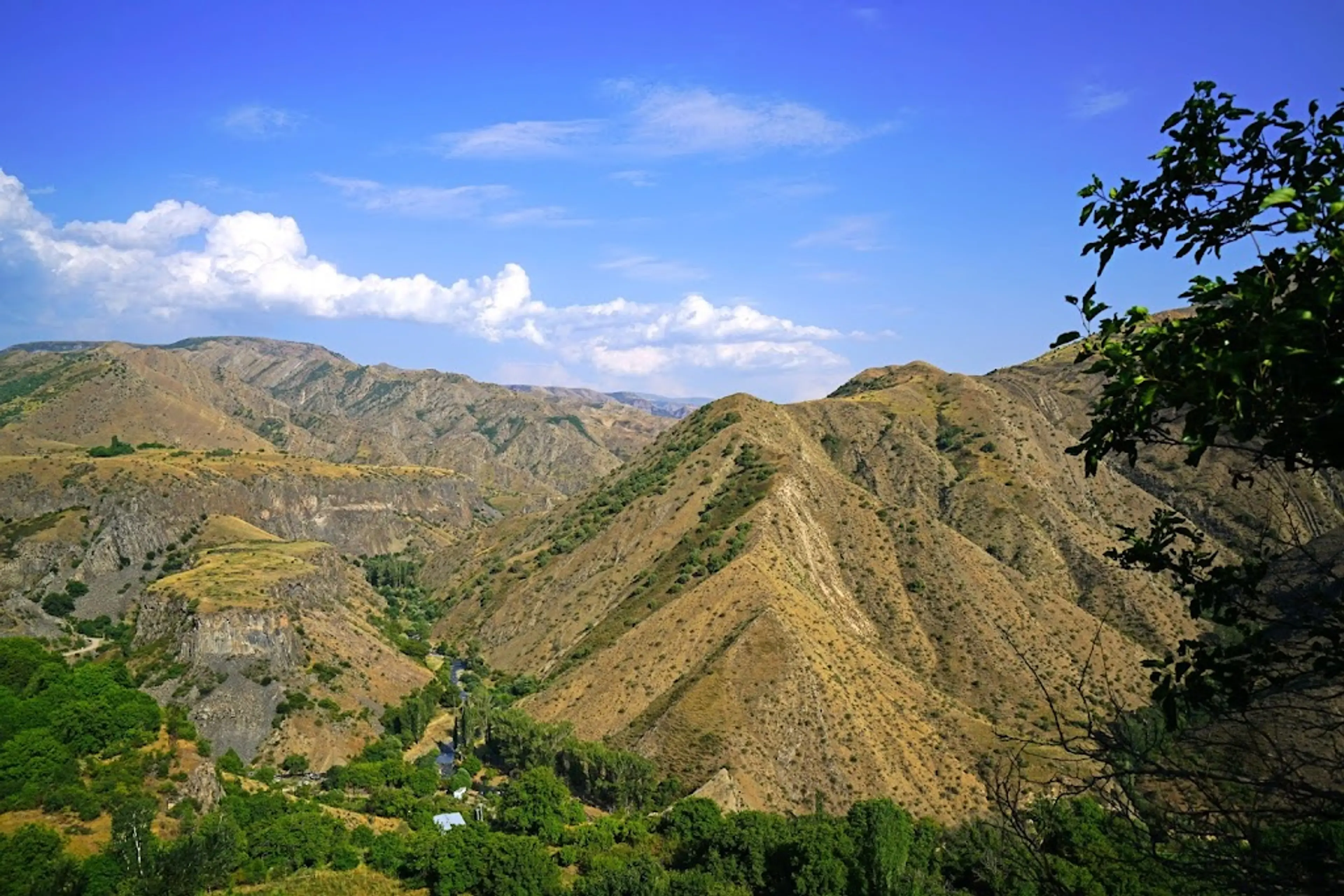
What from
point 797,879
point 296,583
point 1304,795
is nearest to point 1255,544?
point 1304,795

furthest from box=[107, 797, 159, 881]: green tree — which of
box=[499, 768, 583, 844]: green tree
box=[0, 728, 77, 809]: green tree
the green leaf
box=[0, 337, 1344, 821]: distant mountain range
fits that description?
the green leaf

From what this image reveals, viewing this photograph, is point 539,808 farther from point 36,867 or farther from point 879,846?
point 36,867

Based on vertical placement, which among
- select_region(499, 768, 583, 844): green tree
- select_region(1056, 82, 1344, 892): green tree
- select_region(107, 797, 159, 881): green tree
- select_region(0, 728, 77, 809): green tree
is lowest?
select_region(499, 768, 583, 844): green tree

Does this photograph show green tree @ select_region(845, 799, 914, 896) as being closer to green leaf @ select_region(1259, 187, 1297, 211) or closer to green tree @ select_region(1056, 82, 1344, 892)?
green tree @ select_region(1056, 82, 1344, 892)

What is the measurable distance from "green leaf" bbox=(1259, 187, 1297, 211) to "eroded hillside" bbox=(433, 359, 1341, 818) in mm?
41984

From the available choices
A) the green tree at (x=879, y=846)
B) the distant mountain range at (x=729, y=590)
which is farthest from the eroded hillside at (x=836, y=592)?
the green tree at (x=879, y=846)

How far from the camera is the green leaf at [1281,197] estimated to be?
6.22 metres

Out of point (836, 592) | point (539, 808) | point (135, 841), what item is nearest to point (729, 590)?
point (836, 592)

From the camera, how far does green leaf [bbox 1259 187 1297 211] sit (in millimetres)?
6223

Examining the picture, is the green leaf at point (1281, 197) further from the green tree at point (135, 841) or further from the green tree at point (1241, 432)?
the green tree at point (135, 841)

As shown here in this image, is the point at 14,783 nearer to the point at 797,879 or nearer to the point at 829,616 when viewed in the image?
the point at 797,879

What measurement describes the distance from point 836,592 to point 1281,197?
93.5 meters

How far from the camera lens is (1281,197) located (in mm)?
6289

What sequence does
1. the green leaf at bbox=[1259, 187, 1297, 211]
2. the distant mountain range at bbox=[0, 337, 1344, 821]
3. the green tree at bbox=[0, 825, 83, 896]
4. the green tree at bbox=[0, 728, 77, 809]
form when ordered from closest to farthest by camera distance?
the green leaf at bbox=[1259, 187, 1297, 211] → the green tree at bbox=[0, 825, 83, 896] → the green tree at bbox=[0, 728, 77, 809] → the distant mountain range at bbox=[0, 337, 1344, 821]
